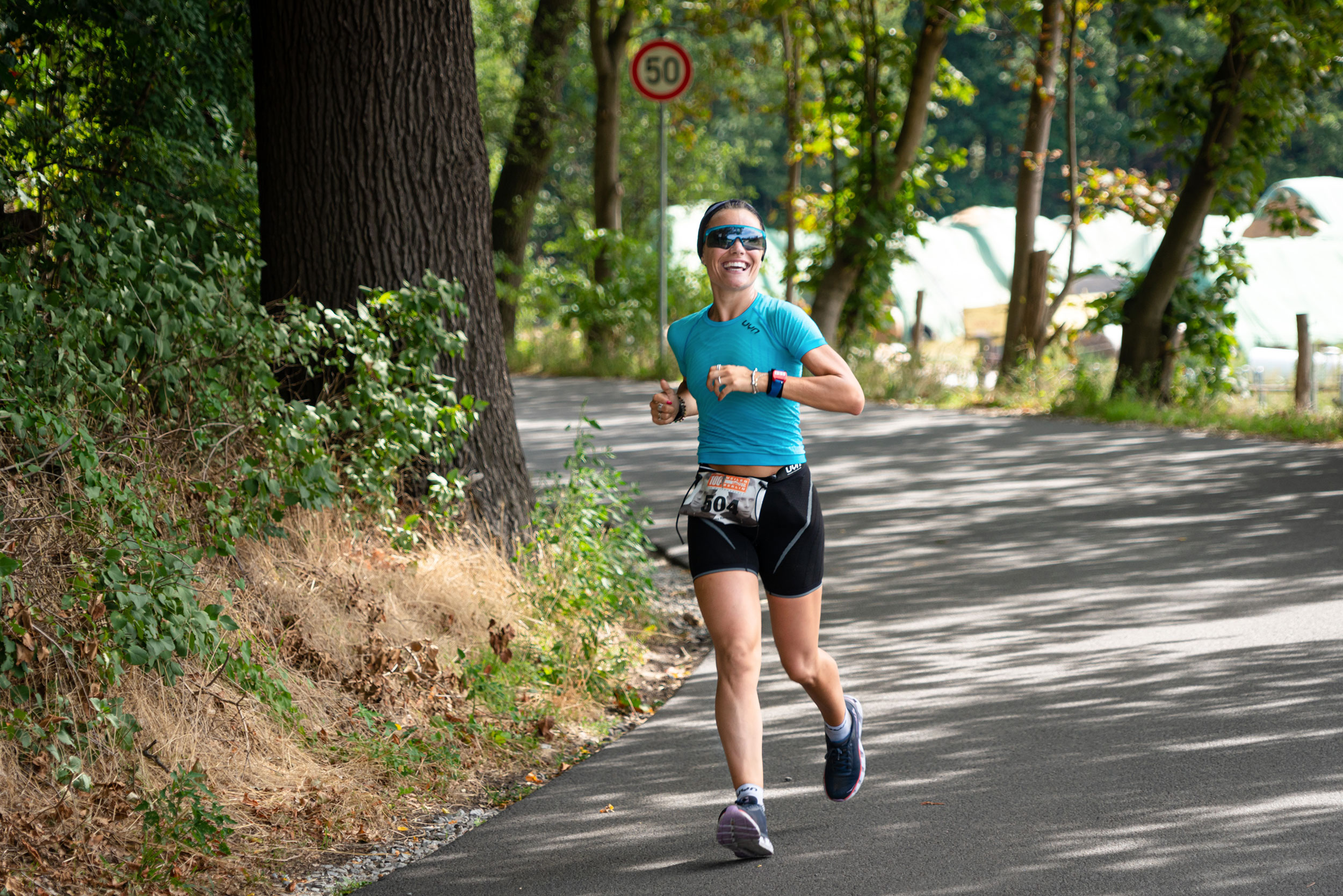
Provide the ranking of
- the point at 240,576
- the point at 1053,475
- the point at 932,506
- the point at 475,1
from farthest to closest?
1. the point at 475,1
2. the point at 1053,475
3. the point at 932,506
4. the point at 240,576

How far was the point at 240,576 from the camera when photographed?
5555 mm

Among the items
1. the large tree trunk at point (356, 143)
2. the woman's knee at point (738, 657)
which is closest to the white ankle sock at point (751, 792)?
the woman's knee at point (738, 657)

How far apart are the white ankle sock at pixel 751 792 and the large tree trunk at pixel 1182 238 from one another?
12.1m

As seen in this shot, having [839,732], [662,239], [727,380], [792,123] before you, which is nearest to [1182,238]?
[662,239]

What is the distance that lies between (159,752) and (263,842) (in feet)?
1.51

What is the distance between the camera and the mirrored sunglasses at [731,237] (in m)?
4.33

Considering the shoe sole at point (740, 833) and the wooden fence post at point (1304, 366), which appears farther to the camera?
the wooden fence post at point (1304, 366)

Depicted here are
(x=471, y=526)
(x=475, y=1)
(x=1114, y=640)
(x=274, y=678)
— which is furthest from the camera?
(x=475, y=1)

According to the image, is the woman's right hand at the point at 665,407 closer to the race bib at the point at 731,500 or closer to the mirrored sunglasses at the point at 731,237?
the race bib at the point at 731,500

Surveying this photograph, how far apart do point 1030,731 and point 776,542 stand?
1.67 metres

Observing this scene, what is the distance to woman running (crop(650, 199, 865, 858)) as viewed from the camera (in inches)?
166

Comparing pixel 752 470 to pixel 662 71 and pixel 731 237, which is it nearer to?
pixel 731 237

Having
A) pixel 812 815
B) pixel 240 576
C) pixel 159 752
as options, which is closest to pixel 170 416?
pixel 240 576

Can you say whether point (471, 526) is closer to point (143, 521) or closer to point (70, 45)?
point (143, 521)
